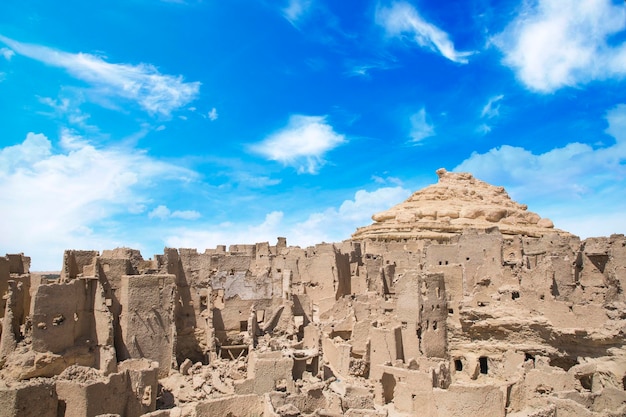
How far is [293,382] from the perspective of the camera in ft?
62.5

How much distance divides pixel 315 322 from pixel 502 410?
1155cm

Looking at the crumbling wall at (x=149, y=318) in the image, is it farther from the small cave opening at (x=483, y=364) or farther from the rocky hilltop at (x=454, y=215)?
the rocky hilltop at (x=454, y=215)

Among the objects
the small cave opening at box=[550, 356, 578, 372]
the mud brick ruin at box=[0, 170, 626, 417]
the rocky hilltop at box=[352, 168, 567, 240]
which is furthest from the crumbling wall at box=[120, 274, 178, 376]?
the rocky hilltop at box=[352, 168, 567, 240]

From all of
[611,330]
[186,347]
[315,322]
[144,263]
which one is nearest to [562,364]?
[611,330]

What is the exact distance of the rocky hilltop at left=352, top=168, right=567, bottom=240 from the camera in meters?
45.2

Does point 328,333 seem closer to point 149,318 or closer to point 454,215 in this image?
point 149,318

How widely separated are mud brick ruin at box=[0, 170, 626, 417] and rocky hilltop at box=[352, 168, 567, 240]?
1166 cm

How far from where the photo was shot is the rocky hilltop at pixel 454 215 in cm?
4516

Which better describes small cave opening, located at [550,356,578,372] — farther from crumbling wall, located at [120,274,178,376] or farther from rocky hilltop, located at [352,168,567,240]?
rocky hilltop, located at [352,168,567,240]

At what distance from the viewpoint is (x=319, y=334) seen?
80.4 feet

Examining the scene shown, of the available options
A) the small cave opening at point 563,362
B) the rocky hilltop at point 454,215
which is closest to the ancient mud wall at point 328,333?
the small cave opening at point 563,362

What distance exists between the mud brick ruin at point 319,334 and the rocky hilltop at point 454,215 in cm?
1166

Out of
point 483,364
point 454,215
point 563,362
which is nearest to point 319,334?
point 483,364

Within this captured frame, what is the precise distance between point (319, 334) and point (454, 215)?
88.1 ft
